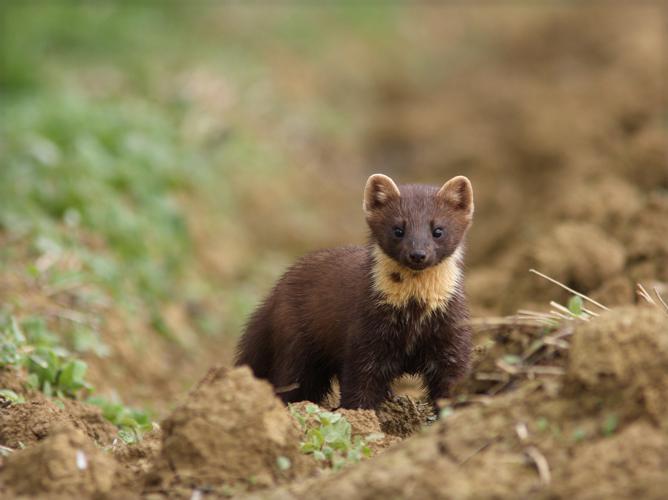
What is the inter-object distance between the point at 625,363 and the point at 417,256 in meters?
2.03

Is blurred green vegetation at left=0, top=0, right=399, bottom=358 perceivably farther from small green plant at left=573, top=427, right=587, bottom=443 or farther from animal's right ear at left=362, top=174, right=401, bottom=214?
small green plant at left=573, top=427, right=587, bottom=443

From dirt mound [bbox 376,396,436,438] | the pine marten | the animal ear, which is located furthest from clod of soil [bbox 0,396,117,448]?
the animal ear

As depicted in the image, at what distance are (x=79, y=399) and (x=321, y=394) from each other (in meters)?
1.61

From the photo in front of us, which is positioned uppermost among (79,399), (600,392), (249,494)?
(600,392)

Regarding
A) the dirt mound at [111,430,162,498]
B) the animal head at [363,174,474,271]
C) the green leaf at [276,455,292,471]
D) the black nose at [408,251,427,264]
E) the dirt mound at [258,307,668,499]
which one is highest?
the animal head at [363,174,474,271]

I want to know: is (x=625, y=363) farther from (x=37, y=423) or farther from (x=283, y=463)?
(x=37, y=423)

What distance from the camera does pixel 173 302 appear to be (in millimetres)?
11547

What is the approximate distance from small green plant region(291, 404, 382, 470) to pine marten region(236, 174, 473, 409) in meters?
1.04

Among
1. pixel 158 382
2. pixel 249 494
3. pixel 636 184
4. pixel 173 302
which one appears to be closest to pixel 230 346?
pixel 173 302

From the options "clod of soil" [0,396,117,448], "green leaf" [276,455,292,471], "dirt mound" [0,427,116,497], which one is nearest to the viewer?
"dirt mound" [0,427,116,497]

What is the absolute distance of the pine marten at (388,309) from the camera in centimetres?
696

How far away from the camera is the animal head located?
6.96 metres

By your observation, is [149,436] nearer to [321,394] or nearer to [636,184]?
[321,394]

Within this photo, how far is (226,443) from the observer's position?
527 cm
